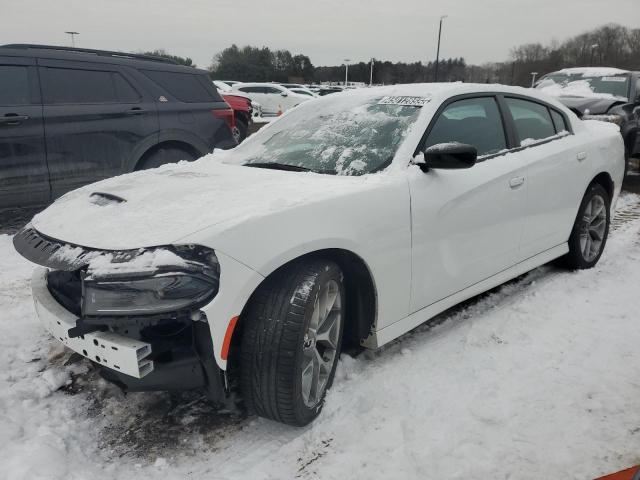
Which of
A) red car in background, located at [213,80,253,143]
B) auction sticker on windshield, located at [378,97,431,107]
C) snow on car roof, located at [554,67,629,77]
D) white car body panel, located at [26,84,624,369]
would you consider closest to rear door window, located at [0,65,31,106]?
white car body panel, located at [26,84,624,369]

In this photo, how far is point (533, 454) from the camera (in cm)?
222

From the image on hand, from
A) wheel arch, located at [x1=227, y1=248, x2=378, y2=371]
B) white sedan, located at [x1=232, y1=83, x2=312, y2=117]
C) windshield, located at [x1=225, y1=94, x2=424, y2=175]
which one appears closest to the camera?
wheel arch, located at [x1=227, y1=248, x2=378, y2=371]

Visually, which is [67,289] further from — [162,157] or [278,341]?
[162,157]

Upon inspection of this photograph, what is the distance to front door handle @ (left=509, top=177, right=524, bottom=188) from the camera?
3361 millimetres

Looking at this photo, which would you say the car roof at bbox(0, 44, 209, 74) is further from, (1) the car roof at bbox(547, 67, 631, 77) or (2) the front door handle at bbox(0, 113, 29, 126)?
(1) the car roof at bbox(547, 67, 631, 77)

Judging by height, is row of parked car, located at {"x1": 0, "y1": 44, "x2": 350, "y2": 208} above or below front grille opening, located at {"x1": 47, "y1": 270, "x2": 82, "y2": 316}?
above

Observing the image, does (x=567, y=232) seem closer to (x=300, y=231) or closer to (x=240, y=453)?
(x=300, y=231)

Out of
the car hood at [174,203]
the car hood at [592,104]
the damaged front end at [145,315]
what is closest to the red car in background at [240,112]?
the car hood at [592,104]

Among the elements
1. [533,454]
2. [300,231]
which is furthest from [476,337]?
[300,231]

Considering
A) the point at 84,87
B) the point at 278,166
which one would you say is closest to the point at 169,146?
the point at 84,87

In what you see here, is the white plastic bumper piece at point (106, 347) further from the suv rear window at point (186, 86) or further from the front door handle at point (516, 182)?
the suv rear window at point (186, 86)

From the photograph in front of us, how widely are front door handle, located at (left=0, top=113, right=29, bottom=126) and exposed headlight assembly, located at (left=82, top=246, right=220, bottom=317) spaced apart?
12.2ft

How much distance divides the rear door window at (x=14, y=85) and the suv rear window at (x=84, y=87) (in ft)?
0.52

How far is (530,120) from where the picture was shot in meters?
3.88
